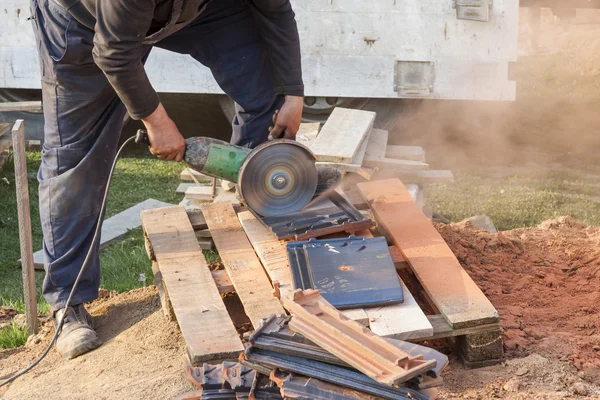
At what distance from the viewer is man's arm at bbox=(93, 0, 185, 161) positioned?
3.11 meters

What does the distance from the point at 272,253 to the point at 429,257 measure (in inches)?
29.9

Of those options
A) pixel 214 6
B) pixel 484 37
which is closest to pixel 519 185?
pixel 484 37

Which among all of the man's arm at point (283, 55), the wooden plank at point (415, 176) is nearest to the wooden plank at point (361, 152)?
the wooden plank at point (415, 176)

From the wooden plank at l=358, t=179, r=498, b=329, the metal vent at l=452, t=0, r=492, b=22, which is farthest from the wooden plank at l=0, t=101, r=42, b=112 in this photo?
the metal vent at l=452, t=0, r=492, b=22

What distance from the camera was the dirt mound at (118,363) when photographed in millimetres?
3148

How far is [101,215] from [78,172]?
25 centimetres

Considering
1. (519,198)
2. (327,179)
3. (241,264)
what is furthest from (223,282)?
(519,198)

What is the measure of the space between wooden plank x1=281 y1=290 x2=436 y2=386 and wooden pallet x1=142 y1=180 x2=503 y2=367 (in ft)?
1.48

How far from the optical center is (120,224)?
5.91 m

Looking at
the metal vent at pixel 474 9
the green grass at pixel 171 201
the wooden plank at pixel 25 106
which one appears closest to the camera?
the green grass at pixel 171 201

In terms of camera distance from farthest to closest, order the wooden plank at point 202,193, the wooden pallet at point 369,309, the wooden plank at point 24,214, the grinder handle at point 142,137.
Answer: the wooden plank at point 202,193 → the wooden plank at point 24,214 → the grinder handle at point 142,137 → the wooden pallet at point 369,309

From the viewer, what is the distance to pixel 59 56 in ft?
11.8

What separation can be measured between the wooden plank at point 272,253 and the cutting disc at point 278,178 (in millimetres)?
114

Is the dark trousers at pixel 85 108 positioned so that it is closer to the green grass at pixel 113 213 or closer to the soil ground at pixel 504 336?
the soil ground at pixel 504 336
